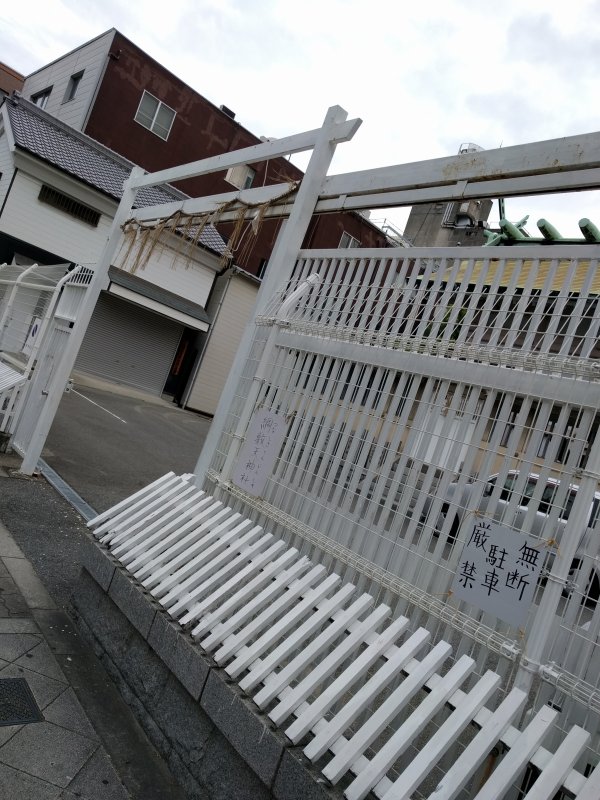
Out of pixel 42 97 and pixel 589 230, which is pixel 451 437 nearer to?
pixel 589 230

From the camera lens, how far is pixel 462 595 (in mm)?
2711

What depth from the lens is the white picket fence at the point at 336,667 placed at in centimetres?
228

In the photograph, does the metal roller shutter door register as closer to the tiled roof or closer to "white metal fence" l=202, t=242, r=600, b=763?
the tiled roof

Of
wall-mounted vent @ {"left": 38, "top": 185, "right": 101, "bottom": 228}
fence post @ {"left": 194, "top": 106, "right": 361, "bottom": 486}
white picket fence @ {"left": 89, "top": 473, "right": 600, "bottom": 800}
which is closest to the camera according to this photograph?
white picket fence @ {"left": 89, "top": 473, "right": 600, "bottom": 800}

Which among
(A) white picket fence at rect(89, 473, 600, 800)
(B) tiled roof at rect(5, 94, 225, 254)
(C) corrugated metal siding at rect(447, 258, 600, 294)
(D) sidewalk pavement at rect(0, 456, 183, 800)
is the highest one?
(B) tiled roof at rect(5, 94, 225, 254)

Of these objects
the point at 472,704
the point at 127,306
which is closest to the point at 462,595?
the point at 472,704

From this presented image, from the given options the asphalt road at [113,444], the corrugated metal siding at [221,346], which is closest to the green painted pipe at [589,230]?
the asphalt road at [113,444]

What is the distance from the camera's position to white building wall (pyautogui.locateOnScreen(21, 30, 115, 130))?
69.5ft

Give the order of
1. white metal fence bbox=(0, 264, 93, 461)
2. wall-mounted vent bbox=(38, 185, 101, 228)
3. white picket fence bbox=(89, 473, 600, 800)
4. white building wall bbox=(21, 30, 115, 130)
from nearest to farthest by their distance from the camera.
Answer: white picket fence bbox=(89, 473, 600, 800) → white metal fence bbox=(0, 264, 93, 461) → wall-mounted vent bbox=(38, 185, 101, 228) → white building wall bbox=(21, 30, 115, 130)

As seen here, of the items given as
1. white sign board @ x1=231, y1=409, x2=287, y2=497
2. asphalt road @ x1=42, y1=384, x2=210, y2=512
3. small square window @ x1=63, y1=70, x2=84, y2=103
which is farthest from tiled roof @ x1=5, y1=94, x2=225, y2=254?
white sign board @ x1=231, y1=409, x2=287, y2=497

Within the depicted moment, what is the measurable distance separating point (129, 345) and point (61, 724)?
61.6 ft

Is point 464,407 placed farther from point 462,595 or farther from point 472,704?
point 472,704

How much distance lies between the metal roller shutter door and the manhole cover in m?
17.5

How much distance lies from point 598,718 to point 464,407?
138cm
